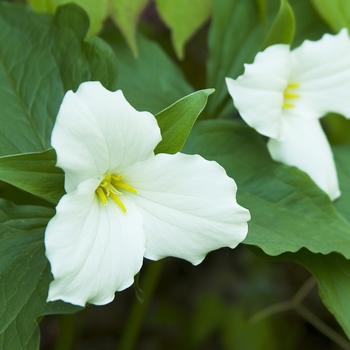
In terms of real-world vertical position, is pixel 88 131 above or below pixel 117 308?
above

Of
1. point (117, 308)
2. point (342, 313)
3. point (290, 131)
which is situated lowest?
point (117, 308)

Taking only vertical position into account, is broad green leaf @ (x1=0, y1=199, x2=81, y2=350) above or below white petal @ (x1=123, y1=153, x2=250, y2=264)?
below

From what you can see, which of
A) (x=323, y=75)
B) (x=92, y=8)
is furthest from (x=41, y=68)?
(x=323, y=75)

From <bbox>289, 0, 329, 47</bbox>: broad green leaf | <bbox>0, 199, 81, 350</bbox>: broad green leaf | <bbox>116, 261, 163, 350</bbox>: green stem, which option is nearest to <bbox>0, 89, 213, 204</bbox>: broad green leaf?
<bbox>0, 199, 81, 350</bbox>: broad green leaf

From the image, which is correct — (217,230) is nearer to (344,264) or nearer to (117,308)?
(344,264)

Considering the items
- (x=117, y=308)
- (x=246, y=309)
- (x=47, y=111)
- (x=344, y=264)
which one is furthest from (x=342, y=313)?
(x=117, y=308)

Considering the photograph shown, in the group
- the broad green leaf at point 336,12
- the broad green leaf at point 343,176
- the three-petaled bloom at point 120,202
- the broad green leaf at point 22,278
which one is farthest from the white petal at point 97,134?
the broad green leaf at point 336,12

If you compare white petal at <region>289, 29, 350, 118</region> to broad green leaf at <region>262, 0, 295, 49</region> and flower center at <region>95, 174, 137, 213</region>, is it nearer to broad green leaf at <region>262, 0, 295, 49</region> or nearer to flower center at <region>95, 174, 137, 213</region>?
broad green leaf at <region>262, 0, 295, 49</region>
